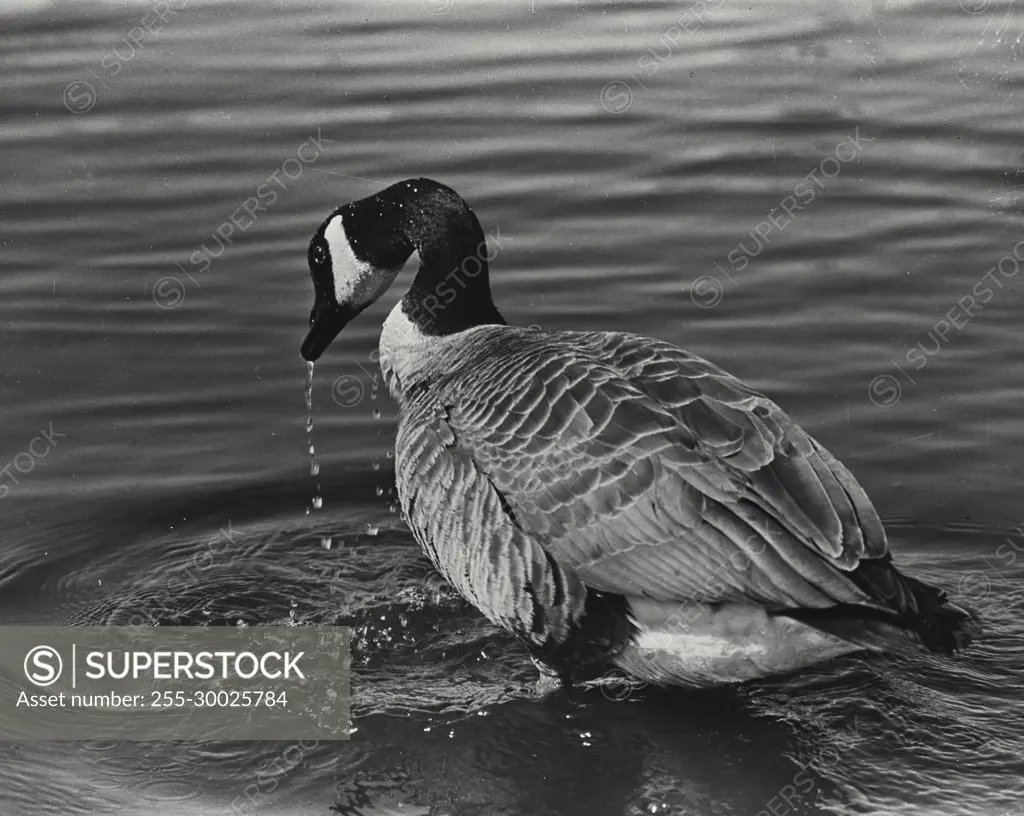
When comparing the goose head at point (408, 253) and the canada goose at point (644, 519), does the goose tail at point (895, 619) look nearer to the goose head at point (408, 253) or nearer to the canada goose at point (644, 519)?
the canada goose at point (644, 519)

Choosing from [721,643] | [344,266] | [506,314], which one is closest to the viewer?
[721,643]

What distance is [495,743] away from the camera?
6.26 m

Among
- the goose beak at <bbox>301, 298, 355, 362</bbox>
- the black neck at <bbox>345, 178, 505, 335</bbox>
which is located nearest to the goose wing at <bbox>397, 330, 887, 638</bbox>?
the black neck at <bbox>345, 178, 505, 335</bbox>

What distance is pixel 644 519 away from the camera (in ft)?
18.9

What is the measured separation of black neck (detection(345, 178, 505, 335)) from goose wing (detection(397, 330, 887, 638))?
749 mm

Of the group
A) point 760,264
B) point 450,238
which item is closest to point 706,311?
point 760,264

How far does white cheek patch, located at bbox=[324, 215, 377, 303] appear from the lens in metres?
7.41

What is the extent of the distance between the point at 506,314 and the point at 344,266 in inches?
97.9

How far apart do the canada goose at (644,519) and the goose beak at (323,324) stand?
2.66 ft

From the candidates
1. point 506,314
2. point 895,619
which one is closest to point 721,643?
point 895,619

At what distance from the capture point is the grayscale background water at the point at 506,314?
614 centimetres

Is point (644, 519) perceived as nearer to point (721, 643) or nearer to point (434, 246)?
Answer: point (721, 643)

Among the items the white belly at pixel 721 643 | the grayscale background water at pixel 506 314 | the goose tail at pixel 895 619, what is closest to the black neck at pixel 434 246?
the grayscale background water at pixel 506 314

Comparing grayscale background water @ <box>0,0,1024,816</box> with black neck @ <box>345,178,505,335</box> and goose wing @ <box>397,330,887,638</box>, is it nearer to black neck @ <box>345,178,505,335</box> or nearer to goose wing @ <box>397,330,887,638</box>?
goose wing @ <box>397,330,887,638</box>
